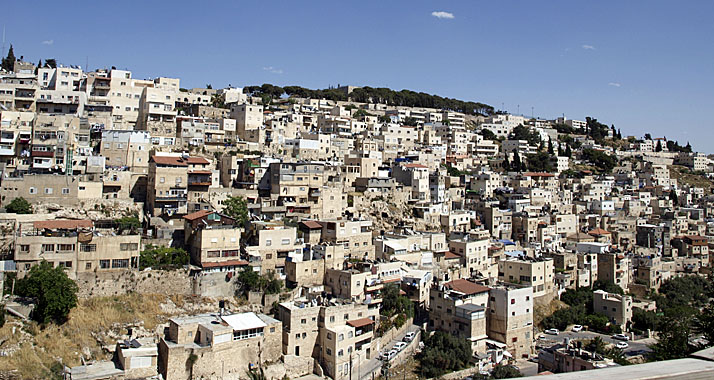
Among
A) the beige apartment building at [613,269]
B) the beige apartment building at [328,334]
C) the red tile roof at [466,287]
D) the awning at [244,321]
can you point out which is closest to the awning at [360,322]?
the beige apartment building at [328,334]

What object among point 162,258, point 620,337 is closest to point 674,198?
point 620,337

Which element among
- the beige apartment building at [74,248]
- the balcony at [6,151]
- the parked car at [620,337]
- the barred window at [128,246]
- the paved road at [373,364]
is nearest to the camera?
the beige apartment building at [74,248]

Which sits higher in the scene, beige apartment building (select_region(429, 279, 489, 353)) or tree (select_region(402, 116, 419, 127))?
tree (select_region(402, 116, 419, 127))

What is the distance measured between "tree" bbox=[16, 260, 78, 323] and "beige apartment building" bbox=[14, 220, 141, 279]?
1036 mm

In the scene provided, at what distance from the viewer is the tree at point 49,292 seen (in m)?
19.9

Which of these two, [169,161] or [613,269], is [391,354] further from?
[613,269]

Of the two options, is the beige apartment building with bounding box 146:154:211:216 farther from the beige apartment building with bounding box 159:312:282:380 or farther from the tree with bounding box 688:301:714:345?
the tree with bounding box 688:301:714:345

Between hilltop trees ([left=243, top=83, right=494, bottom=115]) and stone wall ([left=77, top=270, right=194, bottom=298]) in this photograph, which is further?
hilltop trees ([left=243, top=83, right=494, bottom=115])

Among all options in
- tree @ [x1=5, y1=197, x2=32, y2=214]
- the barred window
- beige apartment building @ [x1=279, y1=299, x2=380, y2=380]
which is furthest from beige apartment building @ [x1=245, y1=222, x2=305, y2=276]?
tree @ [x1=5, y1=197, x2=32, y2=214]

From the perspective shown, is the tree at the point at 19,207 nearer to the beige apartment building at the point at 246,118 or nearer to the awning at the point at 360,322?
the awning at the point at 360,322

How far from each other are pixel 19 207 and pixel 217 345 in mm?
13140

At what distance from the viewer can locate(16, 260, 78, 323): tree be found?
19864 millimetres

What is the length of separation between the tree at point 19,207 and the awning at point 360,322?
16.2 meters

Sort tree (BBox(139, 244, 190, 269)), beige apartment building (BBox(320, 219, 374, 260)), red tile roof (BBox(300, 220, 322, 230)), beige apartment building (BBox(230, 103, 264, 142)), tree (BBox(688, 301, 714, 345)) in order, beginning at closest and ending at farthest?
tree (BBox(688, 301, 714, 345)), tree (BBox(139, 244, 190, 269)), beige apartment building (BBox(320, 219, 374, 260)), red tile roof (BBox(300, 220, 322, 230)), beige apartment building (BBox(230, 103, 264, 142))
